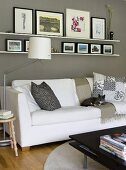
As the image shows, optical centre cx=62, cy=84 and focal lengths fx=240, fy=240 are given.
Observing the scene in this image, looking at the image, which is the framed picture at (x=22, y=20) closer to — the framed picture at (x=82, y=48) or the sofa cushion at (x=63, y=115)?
the framed picture at (x=82, y=48)

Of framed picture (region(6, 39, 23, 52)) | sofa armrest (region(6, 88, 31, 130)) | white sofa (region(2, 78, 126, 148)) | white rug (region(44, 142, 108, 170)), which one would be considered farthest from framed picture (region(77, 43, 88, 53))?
white rug (region(44, 142, 108, 170))

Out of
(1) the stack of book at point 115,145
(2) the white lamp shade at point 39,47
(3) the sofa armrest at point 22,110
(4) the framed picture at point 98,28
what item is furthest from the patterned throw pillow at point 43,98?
(4) the framed picture at point 98,28

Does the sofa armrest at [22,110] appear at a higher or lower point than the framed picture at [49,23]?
lower

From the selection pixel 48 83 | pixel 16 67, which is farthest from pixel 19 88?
pixel 16 67

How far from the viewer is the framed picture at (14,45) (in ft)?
13.2

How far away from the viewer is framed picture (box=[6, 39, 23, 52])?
4027 mm

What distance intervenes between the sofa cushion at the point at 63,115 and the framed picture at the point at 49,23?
5.49 feet

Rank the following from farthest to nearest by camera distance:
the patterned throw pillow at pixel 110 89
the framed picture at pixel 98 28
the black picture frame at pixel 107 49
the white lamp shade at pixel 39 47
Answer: the black picture frame at pixel 107 49 < the framed picture at pixel 98 28 < the patterned throw pillow at pixel 110 89 < the white lamp shade at pixel 39 47

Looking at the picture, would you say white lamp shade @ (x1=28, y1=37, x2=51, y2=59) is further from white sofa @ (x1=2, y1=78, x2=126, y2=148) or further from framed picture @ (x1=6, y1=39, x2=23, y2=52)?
framed picture @ (x1=6, y1=39, x2=23, y2=52)

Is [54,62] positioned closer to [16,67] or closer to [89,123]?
[16,67]

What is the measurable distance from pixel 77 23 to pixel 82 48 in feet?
1.60

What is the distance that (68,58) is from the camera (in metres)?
4.64

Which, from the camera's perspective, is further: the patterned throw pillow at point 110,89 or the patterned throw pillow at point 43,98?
the patterned throw pillow at point 110,89

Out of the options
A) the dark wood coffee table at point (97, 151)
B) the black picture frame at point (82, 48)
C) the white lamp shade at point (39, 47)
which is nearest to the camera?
the dark wood coffee table at point (97, 151)
